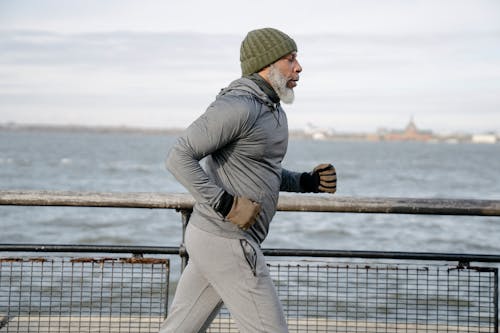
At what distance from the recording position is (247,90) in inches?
119

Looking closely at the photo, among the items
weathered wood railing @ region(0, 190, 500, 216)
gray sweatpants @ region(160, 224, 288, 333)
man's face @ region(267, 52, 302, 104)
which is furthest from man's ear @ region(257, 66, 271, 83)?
weathered wood railing @ region(0, 190, 500, 216)

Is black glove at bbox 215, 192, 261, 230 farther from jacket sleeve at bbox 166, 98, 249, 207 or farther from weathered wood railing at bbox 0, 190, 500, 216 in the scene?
weathered wood railing at bbox 0, 190, 500, 216

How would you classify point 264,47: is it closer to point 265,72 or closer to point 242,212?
point 265,72

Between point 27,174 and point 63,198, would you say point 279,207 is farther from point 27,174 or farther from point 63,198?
point 27,174

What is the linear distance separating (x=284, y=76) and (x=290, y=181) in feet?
1.85

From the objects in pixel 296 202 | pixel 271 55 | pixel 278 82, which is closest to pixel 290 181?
pixel 296 202

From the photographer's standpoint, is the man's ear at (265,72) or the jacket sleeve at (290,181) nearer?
the man's ear at (265,72)

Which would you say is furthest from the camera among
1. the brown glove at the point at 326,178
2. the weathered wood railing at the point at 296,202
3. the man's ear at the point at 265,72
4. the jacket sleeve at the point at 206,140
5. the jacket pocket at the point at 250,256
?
the weathered wood railing at the point at 296,202

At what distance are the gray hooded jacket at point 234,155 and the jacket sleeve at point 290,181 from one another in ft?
0.72

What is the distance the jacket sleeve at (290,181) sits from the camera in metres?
3.41

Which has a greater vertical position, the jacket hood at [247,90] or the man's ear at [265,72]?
the man's ear at [265,72]

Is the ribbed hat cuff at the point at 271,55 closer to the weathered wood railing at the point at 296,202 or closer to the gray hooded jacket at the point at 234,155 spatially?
the gray hooded jacket at the point at 234,155

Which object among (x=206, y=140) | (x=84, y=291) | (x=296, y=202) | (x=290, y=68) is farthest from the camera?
(x=84, y=291)

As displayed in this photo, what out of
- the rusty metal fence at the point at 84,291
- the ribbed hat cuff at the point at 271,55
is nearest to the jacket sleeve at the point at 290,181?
the ribbed hat cuff at the point at 271,55
